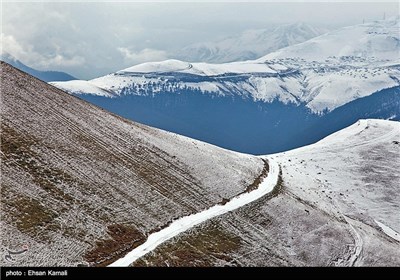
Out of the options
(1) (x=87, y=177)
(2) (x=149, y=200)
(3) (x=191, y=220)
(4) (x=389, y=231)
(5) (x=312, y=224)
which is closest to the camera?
(3) (x=191, y=220)

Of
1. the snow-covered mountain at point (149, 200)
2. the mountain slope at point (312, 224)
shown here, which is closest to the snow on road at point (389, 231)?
the mountain slope at point (312, 224)

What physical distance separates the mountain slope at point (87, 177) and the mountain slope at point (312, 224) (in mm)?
6979

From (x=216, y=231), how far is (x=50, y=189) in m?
28.0

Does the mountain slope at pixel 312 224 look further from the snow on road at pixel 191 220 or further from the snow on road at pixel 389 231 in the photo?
the snow on road at pixel 191 220

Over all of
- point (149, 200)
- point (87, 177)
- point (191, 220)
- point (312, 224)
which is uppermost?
point (87, 177)

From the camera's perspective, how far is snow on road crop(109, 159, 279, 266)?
69.0 meters

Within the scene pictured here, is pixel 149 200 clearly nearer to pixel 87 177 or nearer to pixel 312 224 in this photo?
pixel 87 177

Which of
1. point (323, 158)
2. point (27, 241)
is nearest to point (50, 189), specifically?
point (27, 241)

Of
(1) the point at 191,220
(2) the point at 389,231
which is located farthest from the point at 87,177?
(2) the point at 389,231

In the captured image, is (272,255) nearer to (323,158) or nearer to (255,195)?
(255,195)

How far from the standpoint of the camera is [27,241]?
2515 inches

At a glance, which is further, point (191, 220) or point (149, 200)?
point (149, 200)

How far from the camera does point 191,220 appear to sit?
3369 inches

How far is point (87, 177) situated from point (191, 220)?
1954 cm
